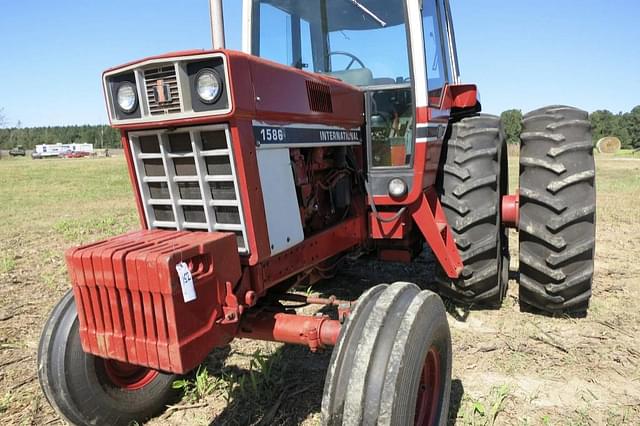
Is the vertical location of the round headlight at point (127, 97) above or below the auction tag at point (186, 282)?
above

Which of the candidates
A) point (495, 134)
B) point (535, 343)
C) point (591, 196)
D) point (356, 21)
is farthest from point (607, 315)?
point (356, 21)

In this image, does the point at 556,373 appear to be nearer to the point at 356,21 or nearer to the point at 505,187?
the point at 505,187

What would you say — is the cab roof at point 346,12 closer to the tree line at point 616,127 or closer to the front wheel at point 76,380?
the front wheel at point 76,380

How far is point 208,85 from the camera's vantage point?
2.15 metres

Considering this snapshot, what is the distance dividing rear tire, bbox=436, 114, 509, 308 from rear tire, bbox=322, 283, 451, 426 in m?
1.47

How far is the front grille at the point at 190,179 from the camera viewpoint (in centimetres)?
233

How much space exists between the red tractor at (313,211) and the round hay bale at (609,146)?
145ft

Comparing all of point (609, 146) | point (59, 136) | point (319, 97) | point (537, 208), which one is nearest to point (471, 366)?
point (537, 208)

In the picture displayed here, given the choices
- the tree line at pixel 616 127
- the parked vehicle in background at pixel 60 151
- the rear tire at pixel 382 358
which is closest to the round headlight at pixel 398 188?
the rear tire at pixel 382 358

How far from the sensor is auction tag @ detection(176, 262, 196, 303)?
2005mm

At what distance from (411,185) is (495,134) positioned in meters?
0.85

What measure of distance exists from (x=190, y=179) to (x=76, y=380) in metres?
1.16

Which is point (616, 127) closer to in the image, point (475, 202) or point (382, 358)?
point (475, 202)

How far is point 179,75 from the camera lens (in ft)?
7.13
